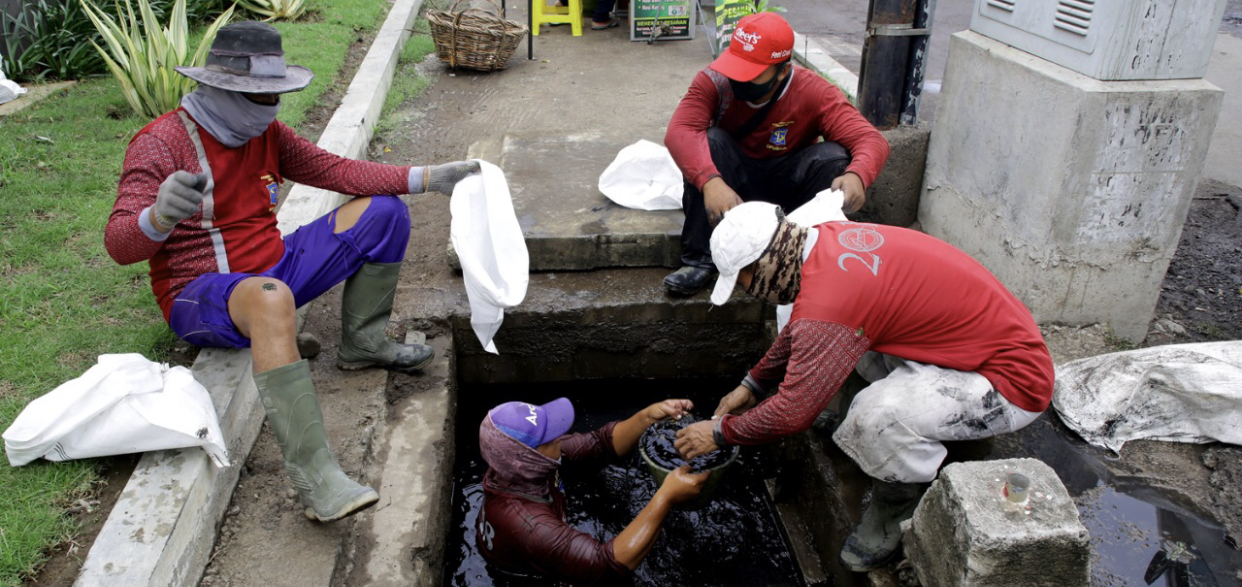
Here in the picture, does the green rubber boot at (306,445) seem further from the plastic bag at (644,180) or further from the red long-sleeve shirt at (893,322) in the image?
the plastic bag at (644,180)

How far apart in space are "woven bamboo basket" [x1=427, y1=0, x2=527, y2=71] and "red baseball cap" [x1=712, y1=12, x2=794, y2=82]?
14.7 feet

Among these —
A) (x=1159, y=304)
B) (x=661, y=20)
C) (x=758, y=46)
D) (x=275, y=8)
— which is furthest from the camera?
(x=661, y=20)

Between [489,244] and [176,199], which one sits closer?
[176,199]

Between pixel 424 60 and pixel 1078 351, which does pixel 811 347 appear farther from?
pixel 424 60

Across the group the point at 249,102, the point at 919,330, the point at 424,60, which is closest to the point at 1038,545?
the point at 919,330

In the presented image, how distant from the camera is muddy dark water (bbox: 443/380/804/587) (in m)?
3.63

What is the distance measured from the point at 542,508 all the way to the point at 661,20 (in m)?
7.14

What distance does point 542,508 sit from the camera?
3.39 m

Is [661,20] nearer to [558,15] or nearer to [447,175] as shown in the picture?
[558,15]

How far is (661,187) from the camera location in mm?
4723

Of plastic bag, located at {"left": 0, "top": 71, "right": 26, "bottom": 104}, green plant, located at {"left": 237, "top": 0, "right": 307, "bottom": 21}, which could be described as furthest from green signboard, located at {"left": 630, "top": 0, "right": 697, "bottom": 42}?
plastic bag, located at {"left": 0, "top": 71, "right": 26, "bottom": 104}

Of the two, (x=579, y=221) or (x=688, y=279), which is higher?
(x=579, y=221)

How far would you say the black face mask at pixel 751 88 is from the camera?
385 centimetres

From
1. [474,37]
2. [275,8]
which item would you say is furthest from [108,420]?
[275,8]
